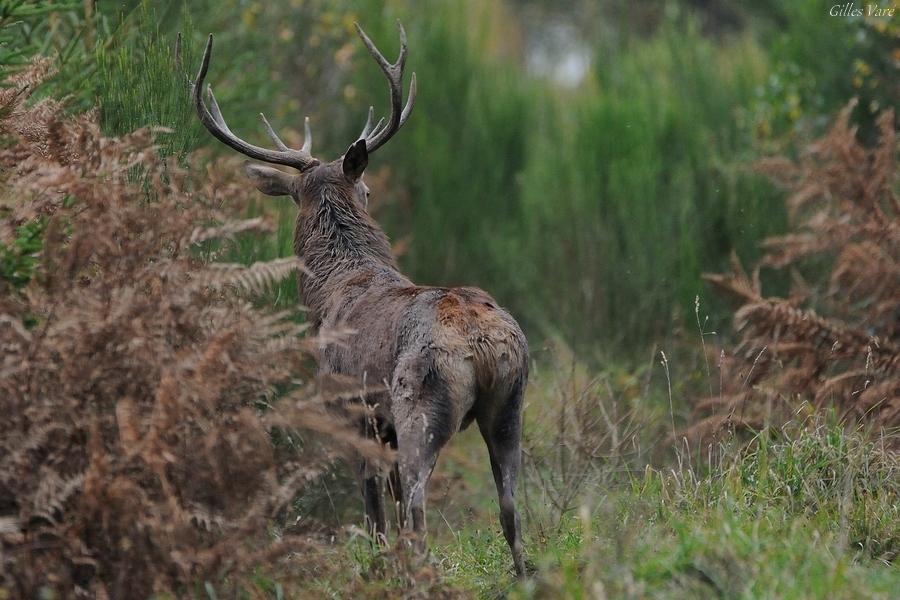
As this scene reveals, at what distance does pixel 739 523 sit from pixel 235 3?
812 centimetres

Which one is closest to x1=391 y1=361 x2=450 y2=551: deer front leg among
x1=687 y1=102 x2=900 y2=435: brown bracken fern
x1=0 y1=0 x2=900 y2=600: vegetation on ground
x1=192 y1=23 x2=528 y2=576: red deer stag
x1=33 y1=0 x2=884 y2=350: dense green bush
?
x1=192 y1=23 x2=528 y2=576: red deer stag

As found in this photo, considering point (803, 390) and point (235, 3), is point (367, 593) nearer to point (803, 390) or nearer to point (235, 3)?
point (803, 390)

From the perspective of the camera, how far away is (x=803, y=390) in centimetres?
789

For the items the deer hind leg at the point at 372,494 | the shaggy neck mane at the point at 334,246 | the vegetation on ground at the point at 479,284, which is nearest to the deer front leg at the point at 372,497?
the deer hind leg at the point at 372,494

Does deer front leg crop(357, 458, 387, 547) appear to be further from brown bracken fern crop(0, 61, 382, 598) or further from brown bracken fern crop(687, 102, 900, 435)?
brown bracken fern crop(687, 102, 900, 435)

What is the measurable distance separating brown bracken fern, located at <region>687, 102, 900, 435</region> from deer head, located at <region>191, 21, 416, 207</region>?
232cm

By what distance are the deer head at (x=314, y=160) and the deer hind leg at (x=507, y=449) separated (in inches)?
75.5

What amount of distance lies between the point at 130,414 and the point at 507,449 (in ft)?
5.93

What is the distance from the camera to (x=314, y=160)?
7.32 metres

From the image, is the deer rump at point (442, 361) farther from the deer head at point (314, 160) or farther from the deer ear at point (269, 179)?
the deer ear at point (269, 179)

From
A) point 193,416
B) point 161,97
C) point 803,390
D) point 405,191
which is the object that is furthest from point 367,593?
point 405,191

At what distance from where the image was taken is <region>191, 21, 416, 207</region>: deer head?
682 centimetres

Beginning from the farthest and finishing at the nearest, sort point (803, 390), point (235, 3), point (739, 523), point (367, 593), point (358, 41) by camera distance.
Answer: point (358, 41), point (235, 3), point (803, 390), point (739, 523), point (367, 593)

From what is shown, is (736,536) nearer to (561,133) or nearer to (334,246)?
(334,246)
